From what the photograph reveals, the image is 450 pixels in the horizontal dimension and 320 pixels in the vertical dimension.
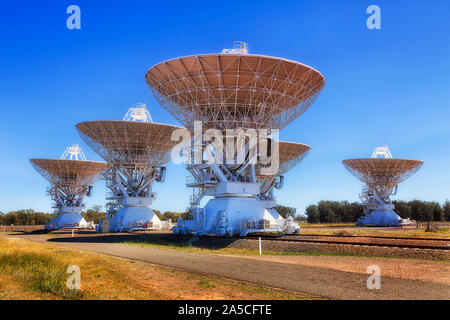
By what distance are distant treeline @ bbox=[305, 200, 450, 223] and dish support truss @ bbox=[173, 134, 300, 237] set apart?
62876mm

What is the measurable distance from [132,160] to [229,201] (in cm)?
1953

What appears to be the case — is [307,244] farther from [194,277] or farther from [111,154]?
[111,154]

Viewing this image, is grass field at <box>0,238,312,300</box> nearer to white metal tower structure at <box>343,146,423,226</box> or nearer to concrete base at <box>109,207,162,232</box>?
concrete base at <box>109,207,162,232</box>

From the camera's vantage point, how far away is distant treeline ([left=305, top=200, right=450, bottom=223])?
85.9m

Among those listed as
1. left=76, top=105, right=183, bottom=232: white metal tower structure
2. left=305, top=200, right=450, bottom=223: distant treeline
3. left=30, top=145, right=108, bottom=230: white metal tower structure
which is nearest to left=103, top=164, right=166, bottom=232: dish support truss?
left=76, top=105, right=183, bottom=232: white metal tower structure

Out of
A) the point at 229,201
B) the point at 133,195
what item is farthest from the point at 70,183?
the point at 229,201

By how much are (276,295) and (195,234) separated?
2193cm

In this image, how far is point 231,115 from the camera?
29.5 metres

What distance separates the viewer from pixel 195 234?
30.4 meters

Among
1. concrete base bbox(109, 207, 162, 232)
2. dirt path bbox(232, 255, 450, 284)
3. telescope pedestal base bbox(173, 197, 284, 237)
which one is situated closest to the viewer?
dirt path bbox(232, 255, 450, 284)

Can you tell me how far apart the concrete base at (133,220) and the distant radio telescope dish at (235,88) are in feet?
66.8
